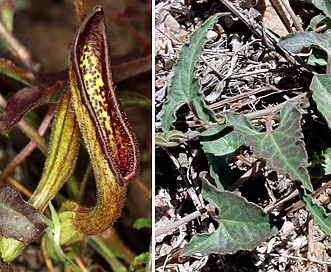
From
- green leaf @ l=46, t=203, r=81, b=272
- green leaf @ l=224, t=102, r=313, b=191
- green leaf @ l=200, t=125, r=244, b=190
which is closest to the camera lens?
green leaf @ l=224, t=102, r=313, b=191

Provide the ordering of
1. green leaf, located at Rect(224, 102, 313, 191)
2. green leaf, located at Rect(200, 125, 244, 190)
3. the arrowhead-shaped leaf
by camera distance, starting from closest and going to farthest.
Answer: the arrowhead-shaped leaf → green leaf, located at Rect(224, 102, 313, 191) → green leaf, located at Rect(200, 125, 244, 190)

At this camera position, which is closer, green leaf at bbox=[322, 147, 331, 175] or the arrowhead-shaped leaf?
the arrowhead-shaped leaf

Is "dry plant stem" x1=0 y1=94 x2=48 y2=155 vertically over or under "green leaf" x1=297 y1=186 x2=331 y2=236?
over

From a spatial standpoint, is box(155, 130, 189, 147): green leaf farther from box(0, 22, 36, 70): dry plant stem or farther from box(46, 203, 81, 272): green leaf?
box(0, 22, 36, 70): dry plant stem

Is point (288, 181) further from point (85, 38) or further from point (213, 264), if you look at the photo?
point (85, 38)

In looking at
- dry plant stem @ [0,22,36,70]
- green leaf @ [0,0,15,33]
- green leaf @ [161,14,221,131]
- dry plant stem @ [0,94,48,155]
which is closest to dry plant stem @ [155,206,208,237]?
green leaf @ [161,14,221,131]

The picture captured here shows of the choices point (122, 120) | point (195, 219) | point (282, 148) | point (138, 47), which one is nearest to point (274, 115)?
point (282, 148)
